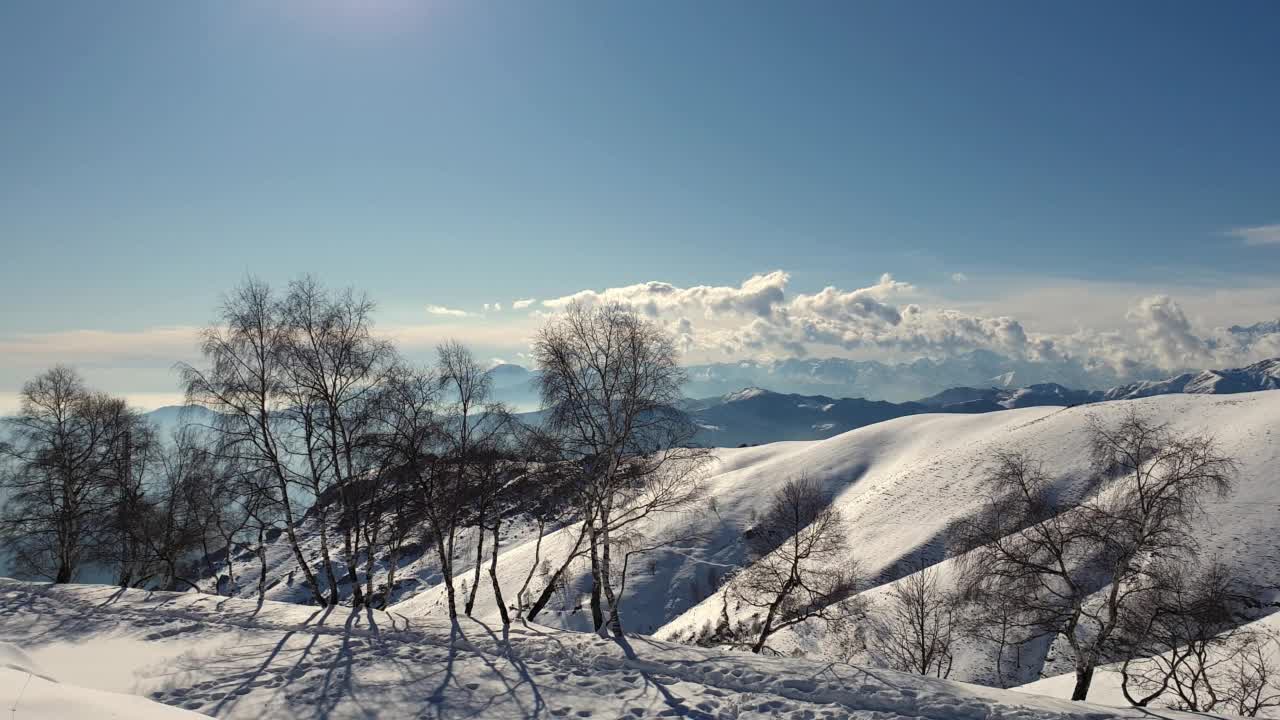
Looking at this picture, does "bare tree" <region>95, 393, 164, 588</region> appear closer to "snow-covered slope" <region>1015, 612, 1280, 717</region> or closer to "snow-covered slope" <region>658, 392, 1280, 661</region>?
"snow-covered slope" <region>658, 392, 1280, 661</region>

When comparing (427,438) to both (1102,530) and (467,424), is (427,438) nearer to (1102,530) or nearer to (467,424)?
(467,424)

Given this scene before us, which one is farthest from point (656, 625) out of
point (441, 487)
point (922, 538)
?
point (441, 487)

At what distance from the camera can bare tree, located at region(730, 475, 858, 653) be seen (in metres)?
26.2

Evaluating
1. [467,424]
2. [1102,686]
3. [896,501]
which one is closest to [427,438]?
[467,424]

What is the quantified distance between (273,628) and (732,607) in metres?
37.3

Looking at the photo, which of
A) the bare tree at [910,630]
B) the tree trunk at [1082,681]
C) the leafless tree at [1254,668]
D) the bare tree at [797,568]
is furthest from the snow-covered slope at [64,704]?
the bare tree at [910,630]

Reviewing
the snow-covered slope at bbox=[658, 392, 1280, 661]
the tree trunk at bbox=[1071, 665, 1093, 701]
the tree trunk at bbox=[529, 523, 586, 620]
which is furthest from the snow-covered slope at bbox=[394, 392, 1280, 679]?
the tree trunk at bbox=[529, 523, 586, 620]

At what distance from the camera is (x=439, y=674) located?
13820 mm

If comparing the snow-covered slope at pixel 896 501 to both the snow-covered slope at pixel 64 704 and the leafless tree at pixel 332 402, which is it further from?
the snow-covered slope at pixel 64 704

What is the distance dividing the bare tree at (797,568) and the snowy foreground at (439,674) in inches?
376

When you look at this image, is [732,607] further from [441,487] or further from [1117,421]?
[1117,421]

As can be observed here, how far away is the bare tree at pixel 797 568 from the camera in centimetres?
2620

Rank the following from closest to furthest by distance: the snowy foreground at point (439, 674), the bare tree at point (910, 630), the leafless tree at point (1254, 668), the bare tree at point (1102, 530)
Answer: the snowy foreground at point (439, 674)
the bare tree at point (1102, 530)
the leafless tree at point (1254, 668)
the bare tree at point (910, 630)

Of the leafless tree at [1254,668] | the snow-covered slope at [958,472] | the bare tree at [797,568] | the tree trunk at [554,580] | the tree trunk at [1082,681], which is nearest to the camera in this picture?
the tree trunk at [1082,681]
